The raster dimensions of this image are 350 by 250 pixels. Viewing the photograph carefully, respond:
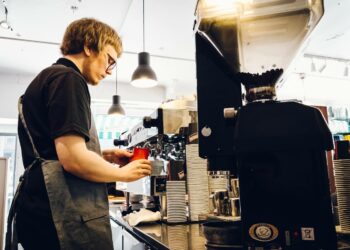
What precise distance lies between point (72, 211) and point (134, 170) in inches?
10.2

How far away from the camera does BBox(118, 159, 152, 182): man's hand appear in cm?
121

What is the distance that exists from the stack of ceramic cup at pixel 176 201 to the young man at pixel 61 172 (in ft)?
1.30

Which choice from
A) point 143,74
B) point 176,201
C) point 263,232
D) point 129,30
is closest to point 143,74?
point 143,74

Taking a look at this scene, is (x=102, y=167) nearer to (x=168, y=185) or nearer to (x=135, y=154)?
(x=135, y=154)

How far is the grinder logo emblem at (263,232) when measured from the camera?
833mm

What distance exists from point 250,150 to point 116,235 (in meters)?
1.60

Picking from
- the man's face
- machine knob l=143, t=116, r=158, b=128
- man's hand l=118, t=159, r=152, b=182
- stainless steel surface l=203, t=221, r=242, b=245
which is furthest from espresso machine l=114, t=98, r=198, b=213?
stainless steel surface l=203, t=221, r=242, b=245

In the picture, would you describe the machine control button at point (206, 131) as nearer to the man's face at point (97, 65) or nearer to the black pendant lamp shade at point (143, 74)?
the man's face at point (97, 65)

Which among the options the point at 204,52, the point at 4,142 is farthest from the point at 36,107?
the point at 4,142

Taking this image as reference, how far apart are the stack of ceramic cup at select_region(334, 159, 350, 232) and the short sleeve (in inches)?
33.7

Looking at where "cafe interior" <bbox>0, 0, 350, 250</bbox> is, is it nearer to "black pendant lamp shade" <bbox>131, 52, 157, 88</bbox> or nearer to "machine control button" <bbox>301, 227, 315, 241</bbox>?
"machine control button" <bbox>301, 227, 315, 241</bbox>

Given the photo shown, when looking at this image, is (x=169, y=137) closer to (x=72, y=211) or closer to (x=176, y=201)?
(x=176, y=201)

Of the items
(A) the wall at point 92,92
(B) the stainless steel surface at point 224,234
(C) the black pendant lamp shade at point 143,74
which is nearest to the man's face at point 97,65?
(B) the stainless steel surface at point 224,234

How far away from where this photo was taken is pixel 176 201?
1616 millimetres
